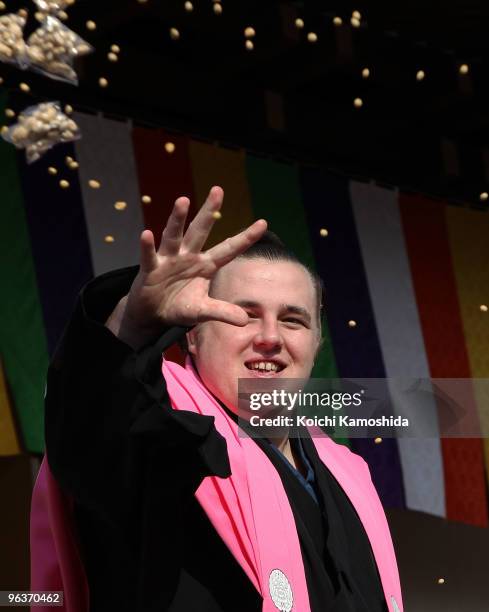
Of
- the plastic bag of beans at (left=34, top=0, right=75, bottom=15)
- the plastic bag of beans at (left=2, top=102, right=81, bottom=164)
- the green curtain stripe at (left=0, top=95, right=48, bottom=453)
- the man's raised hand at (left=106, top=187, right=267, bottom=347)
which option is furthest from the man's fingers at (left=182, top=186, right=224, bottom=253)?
the green curtain stripe at (left=0, top=95, right=48, bottom=453)

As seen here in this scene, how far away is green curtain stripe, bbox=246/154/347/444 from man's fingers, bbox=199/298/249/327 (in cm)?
277

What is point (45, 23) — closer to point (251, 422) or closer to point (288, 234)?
point (251, 422)

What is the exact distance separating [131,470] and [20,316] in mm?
2053

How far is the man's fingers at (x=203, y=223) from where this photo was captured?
1.56 meters

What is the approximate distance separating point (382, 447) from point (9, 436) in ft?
5.52

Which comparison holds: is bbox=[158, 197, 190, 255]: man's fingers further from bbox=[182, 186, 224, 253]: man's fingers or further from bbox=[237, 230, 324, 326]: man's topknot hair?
bbox=[237, 230, 324, 326]: man's topknot hair

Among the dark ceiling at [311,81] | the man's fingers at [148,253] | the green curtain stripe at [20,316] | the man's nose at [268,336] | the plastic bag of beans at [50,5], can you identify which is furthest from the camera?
the dark ceiling at [311,81]

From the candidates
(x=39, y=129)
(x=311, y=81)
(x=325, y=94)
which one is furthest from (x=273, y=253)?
(x=325, y=94)

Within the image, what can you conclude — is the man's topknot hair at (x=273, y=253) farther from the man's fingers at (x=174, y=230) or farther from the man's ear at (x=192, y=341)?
the man's fingers at (x=174, y=230)

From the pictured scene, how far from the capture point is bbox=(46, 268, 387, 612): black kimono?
5.41ft

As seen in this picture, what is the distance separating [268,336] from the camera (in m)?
2.12

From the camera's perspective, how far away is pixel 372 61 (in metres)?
4.45

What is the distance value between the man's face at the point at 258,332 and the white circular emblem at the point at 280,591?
409 millimetres

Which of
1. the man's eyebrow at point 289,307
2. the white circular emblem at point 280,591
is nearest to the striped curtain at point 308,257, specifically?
the man's eyebrow at point 289,307
